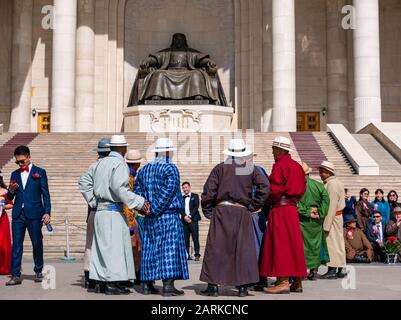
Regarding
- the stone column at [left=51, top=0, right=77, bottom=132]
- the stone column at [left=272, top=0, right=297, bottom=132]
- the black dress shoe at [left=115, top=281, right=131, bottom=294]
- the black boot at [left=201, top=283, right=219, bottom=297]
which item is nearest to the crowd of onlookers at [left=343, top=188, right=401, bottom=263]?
the black boot at [left=201, top=283, right=219, bottom=297]

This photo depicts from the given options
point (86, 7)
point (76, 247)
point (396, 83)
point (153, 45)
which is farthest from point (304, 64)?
point (76, 247)

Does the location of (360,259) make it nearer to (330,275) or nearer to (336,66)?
(330,275)

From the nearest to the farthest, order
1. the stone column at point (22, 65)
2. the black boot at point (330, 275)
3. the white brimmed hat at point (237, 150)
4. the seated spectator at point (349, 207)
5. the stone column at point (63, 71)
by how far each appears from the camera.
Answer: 1. the white brimmed hat at point (237, 150)
2. the black boot at point (330, 275)
3. the seated spectator at point (349, 207)
4. the stone column at point (63, 71)
5. the stone column at point (22, 65)

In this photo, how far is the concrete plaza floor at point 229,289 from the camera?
7.75 meters

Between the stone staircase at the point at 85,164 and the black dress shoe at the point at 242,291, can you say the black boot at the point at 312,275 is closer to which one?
the black dress shoe at the point at 242,291

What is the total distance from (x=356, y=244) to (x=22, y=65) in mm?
24393

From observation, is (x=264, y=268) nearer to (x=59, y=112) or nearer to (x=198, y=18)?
(x=59, y=112)

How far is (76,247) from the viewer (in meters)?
14.0

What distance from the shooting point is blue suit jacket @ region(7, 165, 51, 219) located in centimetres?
939

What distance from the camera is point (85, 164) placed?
791 inches

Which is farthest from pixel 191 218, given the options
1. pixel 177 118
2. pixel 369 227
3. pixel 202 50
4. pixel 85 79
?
pixel 202 50

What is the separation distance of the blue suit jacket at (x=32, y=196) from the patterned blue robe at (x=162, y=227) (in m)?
1.84

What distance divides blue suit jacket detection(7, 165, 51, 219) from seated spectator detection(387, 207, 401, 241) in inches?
274

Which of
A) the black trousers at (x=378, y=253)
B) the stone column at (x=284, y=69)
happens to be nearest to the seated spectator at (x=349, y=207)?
the black trousers at (x=378, y=253)
